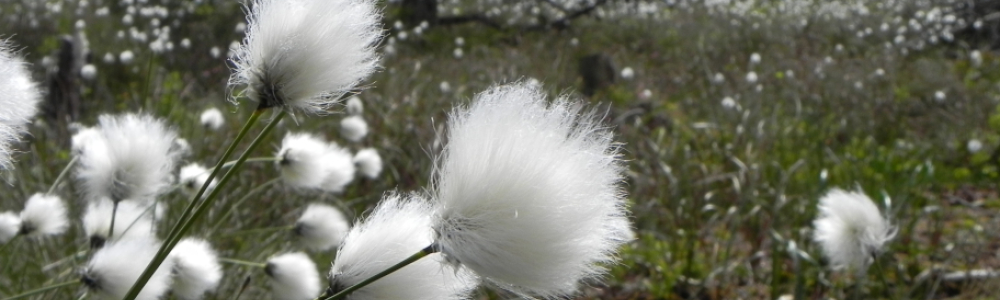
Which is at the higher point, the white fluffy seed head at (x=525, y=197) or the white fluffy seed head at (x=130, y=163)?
the white fluffy seed head at (x=130, y=163)

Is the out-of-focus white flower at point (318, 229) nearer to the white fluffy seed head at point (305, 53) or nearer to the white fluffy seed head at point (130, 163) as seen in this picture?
the white fluffy seed head at point (130, 163)

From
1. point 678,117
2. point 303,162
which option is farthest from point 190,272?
point 678,117

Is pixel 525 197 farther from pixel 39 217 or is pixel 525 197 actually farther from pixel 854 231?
pixel 854 231

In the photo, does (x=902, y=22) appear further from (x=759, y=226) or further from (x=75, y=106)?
(x=75, y=106)

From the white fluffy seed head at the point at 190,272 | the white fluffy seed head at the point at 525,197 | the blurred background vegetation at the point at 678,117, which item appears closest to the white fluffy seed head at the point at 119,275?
the white fluffy seed head at the point at 190,272

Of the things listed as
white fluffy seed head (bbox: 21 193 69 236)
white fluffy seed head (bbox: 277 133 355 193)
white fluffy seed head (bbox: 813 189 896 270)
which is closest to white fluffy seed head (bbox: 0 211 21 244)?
white fluffy seed head (bbox: 21 193 69 236)

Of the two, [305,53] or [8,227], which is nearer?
[305,53]
